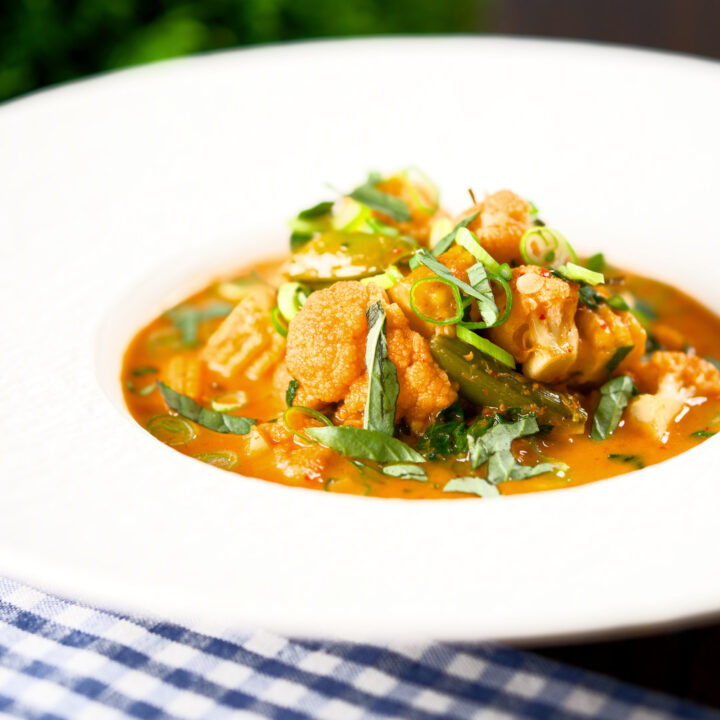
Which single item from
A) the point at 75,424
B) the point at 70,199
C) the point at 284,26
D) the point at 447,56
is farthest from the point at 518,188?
the point at 284,26

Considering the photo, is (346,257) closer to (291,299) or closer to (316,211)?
(291,299)

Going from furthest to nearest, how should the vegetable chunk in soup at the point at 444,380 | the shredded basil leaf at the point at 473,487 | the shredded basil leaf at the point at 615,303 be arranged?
the shredded basil leaf at the point at 615,303
the vegetable chunk in soup at the point at 444,380
the shredded basil leaf at the point at 473,487

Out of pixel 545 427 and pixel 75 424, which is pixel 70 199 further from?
pixel 545 427

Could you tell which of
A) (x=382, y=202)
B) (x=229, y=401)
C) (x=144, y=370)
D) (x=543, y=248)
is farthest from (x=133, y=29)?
(x=543, y=248)

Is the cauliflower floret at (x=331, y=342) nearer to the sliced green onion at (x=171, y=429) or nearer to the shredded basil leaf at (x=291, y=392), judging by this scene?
the shredded basil leaf at (x=291, y=392)

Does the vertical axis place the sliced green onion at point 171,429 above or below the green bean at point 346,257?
below

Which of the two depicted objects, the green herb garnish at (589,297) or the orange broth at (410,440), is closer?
the orange broth at (410,440)

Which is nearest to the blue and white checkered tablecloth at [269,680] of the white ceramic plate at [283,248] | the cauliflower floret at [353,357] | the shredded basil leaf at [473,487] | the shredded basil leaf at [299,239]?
the white ceramic plate at [283,248]
